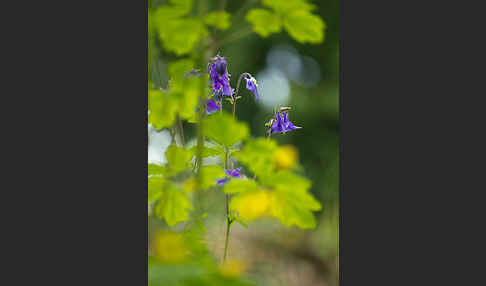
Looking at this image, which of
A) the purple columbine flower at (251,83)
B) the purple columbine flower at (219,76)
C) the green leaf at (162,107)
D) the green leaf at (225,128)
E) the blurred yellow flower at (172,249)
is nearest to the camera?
the blurred yellow flower at (172,249)

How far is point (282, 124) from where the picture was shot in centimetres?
150

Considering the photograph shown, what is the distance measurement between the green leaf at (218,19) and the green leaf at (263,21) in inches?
3.6

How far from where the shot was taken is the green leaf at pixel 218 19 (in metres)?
1.14

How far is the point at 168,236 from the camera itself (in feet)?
3.96

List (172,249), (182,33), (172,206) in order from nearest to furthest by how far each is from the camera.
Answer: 1. (172,249)
2. (182,33)
3. (172,206)

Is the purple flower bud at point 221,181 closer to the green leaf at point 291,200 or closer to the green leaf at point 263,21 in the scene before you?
the green leaf at point 291,200

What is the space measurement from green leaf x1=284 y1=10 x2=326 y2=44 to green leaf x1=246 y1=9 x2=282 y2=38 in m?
0.03

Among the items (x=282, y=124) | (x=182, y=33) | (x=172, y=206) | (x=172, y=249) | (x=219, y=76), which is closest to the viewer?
(x=172, y=249)

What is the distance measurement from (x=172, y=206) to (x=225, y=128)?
321 mm

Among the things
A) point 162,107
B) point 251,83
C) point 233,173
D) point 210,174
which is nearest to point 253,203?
point 210,174

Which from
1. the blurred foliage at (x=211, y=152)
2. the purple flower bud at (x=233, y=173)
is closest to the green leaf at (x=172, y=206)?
the blurred foliage at (x=211, y=152)

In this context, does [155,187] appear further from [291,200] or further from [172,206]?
[291,200]

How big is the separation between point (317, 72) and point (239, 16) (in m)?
0.62

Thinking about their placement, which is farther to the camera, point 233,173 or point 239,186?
point 233,173
